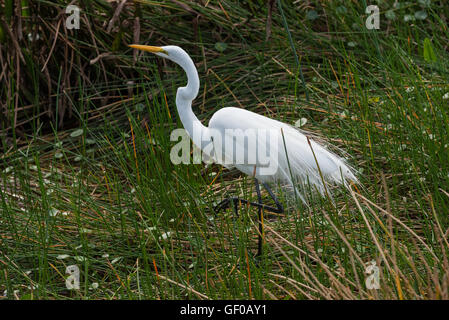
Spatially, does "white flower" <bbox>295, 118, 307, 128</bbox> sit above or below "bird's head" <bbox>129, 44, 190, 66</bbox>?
below

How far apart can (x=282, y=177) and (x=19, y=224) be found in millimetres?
898

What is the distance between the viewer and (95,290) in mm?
1612

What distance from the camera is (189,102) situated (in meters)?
1.92

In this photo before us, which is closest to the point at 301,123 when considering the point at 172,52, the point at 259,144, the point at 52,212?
the point at 259,144

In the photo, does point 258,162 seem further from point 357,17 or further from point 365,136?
point 357,17

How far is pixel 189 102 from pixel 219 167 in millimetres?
548

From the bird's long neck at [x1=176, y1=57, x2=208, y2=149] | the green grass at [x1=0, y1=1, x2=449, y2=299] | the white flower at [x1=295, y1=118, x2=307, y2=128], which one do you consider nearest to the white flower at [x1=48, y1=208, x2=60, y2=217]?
the green grass at [x1=0, y1=1, x2=449, y2=299]

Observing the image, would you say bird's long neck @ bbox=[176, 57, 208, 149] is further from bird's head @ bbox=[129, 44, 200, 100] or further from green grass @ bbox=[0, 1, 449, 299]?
green grass @ bbox=[0, 1, 449, 299]

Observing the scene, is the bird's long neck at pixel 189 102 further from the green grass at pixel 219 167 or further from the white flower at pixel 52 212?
the white flower at pixel 52 212

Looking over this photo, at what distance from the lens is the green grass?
1464 millimetres

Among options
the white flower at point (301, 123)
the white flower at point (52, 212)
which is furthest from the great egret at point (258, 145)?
the white flower at point (52, 212)

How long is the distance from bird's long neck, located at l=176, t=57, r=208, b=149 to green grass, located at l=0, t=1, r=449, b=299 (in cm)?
13

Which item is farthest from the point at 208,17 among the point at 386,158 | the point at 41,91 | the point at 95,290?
the point at 95,290

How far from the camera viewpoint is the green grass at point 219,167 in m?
1.46
